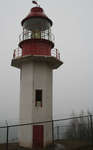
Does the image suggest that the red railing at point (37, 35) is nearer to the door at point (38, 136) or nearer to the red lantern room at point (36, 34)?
the red lantern room at point (36, 34)

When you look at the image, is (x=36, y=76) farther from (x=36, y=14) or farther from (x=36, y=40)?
(x=36, y=14)

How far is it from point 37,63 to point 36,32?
2731 mm

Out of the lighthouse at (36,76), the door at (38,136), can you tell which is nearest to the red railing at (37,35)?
the lighthouse at (36,76)

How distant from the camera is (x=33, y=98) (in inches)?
585

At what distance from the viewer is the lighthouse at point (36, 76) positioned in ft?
47.3

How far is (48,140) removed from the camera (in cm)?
1478

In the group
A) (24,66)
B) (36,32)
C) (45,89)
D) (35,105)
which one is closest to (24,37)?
(36,32)

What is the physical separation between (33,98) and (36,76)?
1.67 m

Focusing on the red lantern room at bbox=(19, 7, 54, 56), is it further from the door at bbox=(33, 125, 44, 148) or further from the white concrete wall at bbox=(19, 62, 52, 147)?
the door at bbox=(33, 125, 44, 148)

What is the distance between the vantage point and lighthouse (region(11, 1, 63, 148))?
14.4m

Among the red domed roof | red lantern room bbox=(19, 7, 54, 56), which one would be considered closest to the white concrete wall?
red lantern room bbox=(19, 7, 54, 56)

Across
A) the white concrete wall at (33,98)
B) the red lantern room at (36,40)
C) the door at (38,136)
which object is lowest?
the door at (38,136)

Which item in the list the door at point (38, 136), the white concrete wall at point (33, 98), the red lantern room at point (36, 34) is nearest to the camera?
the door at point (38, 136)

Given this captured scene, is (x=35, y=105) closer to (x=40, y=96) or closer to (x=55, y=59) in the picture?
(x=40, y=96)
